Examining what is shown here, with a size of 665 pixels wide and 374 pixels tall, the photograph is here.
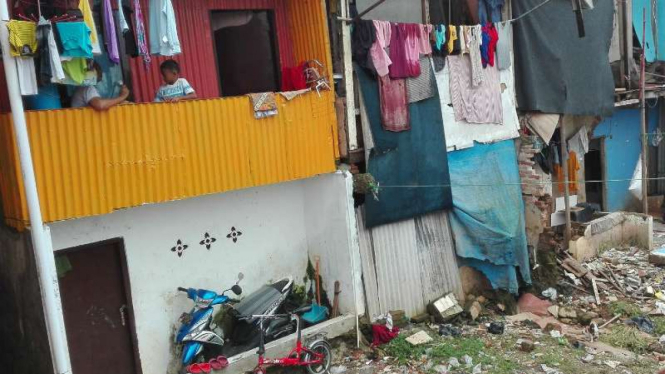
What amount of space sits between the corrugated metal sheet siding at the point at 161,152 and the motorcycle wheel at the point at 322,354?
2.24 m

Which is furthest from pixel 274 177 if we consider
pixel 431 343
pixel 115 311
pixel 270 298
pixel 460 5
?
pixel 460 5

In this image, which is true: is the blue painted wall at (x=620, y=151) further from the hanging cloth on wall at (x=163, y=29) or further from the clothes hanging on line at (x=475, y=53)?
the hanging cloth on wall at (x=163, y=29)

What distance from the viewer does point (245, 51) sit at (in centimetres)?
866

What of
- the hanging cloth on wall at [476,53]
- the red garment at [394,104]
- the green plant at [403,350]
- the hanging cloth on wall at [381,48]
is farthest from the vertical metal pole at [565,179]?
the green plant at [403,350]

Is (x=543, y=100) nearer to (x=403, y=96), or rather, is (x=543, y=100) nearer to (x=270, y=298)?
(x=403, y=96)

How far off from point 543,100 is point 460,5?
2.51 metres

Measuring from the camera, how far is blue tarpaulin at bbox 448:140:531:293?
10.4 m

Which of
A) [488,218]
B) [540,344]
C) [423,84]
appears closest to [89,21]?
[423,84]

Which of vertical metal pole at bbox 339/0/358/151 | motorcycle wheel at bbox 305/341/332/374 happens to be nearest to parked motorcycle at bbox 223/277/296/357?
motorcycle wheel at bbox 305/341/332/374

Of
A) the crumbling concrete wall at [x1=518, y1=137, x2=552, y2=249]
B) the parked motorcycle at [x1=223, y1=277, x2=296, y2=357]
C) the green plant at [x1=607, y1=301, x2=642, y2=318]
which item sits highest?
the crumbling concrete wall at [x1=518, y1=137, x2=552, y2=249]

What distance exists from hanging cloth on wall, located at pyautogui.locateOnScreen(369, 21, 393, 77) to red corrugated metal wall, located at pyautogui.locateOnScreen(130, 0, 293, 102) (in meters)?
1.86

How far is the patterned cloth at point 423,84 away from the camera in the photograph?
952 cm

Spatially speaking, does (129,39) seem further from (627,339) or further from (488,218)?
(627,339)

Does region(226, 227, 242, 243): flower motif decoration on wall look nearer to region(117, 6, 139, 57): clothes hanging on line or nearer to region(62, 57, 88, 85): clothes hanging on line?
region(117, 6, 139, 57): clothes hanging on line
